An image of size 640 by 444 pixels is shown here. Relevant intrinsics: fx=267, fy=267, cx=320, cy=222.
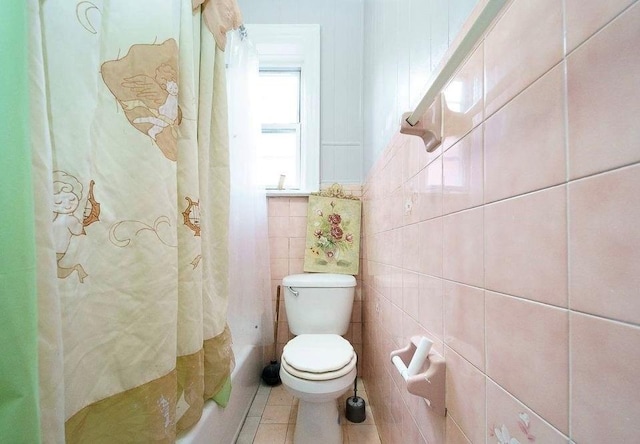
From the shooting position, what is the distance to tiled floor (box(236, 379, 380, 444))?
118 cm

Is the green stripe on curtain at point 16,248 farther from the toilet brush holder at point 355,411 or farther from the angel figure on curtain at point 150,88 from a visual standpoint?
the toilet brush holder at point 355,411

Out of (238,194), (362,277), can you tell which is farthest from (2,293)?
(362,277)

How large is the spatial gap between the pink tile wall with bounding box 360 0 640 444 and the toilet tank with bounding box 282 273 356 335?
858 millimetres

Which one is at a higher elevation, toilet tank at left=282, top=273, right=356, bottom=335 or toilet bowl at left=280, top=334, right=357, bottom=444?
toilet tank at left=282, top=273, right=356, bottom=335

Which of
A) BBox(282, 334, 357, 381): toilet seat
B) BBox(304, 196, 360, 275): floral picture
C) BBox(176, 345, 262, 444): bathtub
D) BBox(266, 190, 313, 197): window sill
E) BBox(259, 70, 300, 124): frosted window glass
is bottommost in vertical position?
BBox(176, 345, 262, 444): bathtub

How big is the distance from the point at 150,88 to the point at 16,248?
418 millimetres

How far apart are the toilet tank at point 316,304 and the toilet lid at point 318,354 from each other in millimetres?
159

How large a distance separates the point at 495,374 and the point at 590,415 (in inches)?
5.8

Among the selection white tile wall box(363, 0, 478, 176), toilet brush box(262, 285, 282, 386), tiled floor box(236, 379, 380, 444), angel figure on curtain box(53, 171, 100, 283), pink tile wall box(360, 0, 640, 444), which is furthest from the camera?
toilet brush box(262, 285, 282, 386)

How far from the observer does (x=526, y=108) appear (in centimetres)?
36

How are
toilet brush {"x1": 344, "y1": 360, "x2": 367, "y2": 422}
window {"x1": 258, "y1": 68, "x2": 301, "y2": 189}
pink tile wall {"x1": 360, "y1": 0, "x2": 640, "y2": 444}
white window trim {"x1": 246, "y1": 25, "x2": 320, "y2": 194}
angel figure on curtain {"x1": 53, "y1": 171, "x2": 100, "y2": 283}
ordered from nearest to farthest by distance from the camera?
pink tile wall {"x1": 360, "y1": 0, "x2": 640, "y2": 444} → angel figure on curtain {"x1": 53, "y1": 171, "x2": 100, "y2": 283} → toilet brush {"x1": 344, "y1": 360, "x2": 367, "y2": 422} → white window trim {"x1": 246, "y1": 25, "x2": 320, "y2": 194} → window {"x1": 258, "y1": 68, "x2": 301, "y2": 189}

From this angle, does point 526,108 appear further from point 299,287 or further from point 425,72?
point 299,287

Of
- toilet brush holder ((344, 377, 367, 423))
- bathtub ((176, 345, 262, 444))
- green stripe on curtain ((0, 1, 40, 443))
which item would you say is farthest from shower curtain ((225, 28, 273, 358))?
green stripe on curtain ((0, 1, 40, 443))

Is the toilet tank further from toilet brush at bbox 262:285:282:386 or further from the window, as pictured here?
the window
